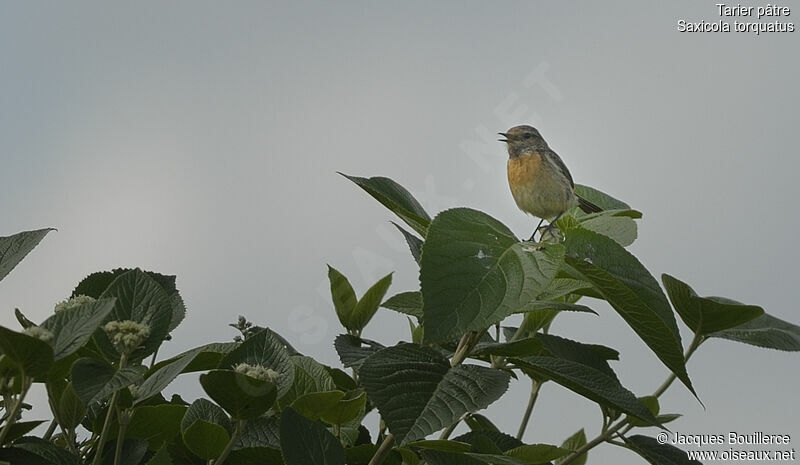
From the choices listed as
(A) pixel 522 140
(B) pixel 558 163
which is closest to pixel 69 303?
(B) pixel 558 163

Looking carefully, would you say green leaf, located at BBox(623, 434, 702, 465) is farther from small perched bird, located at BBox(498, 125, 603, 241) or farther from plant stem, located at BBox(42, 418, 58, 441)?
small perched bird, located at BBox(498, 125, 603, 241)

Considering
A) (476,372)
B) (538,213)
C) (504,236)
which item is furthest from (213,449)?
(538,213)

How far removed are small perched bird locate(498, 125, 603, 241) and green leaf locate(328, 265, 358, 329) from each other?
214cm

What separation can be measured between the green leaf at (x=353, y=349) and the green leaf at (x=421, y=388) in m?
0.17

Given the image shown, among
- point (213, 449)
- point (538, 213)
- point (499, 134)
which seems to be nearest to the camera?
point (213, 449)

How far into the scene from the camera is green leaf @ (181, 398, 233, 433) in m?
1.31

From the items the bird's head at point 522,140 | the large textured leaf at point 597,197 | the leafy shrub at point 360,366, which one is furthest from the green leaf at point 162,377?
the bird's head at point 522,140

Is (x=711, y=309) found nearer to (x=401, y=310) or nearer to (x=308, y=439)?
(x=401, y=310)

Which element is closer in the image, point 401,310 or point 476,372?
point 476,372

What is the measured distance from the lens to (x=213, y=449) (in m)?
1.26

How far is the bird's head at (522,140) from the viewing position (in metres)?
4.54

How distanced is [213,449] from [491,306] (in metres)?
0.44

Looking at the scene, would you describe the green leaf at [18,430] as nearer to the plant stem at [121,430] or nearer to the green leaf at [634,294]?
the plant stem at [121,430]

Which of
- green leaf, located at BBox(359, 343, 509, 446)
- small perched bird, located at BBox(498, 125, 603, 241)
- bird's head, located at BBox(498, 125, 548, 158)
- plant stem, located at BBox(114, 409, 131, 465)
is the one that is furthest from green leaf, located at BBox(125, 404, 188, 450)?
bird's head, located at BBox(498, 125, 548, 158)
